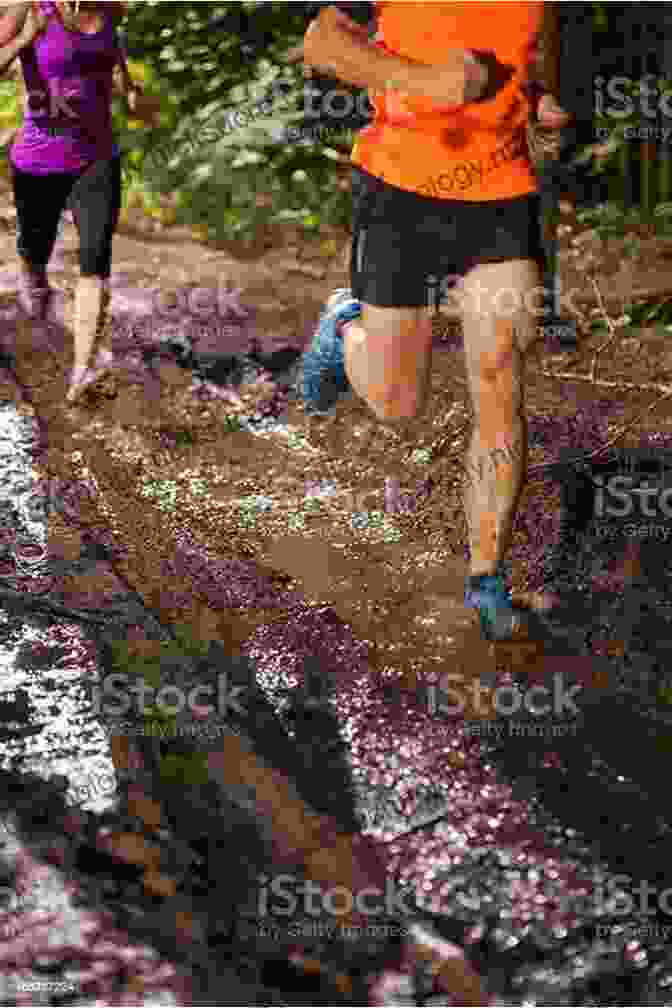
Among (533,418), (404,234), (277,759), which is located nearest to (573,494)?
(533,418)

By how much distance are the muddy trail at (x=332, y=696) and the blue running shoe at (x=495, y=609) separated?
0.22 ft

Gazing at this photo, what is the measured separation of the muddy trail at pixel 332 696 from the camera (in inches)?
120

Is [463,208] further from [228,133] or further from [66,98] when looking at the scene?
[228,133]

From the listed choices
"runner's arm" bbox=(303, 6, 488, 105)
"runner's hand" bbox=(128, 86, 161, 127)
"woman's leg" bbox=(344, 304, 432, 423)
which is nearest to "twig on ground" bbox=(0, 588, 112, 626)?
"woman's leg" bbox=(344, 304, 432, 423)

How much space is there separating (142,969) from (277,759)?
0.91 m

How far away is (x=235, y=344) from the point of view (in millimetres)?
7625

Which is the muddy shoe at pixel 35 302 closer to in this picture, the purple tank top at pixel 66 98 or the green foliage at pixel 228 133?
the purple tank top at pixel 66 98

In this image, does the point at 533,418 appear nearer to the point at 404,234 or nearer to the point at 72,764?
the point at 404,234

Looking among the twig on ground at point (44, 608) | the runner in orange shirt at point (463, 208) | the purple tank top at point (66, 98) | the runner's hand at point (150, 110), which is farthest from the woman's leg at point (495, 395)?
the runner's hand at point (150, 110)

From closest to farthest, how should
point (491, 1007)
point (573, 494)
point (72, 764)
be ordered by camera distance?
point (491, 1007), point (72, 764), point (573, 494)

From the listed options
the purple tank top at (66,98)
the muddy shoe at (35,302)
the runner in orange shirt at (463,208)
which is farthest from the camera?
the muddy shoe at (35,302)

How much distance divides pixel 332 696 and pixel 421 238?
4.51 feet

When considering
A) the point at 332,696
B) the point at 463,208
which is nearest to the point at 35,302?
the point at 463,208

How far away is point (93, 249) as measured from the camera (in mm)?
6230
